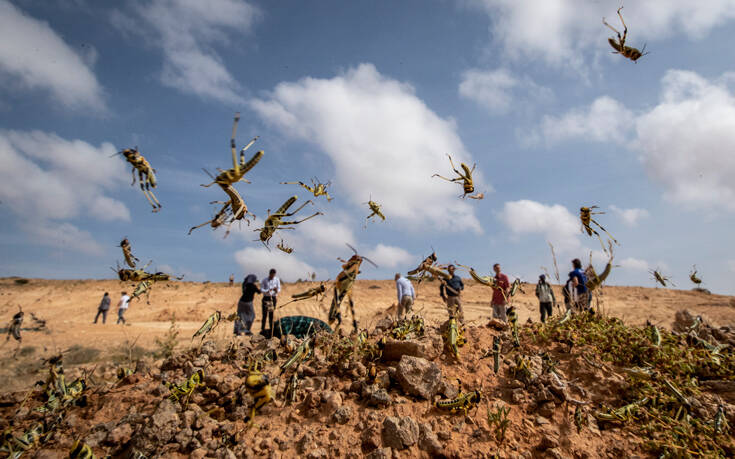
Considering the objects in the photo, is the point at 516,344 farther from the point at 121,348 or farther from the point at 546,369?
the point at 121,348

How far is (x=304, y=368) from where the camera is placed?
171 inches

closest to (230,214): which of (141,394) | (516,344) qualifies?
(141,394)

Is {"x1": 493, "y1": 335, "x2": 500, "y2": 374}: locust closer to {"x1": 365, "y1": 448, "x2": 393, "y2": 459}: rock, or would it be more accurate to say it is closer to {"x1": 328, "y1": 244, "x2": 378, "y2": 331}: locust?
{"x1": 365, "y1": 448, "x2": 393, "y2": 459}: rock

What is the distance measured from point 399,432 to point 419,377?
0.69m

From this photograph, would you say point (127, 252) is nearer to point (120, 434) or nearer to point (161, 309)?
point (120, 434)

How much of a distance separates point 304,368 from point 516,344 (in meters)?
2.76

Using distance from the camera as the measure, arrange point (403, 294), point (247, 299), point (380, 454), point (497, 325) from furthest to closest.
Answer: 1. point (247, 299)
2. point (403, 294)
3. point (497, 325)
4. point (380, 454)

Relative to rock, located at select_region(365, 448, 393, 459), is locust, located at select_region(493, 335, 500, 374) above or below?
above

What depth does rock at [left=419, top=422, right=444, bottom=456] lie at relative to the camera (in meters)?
3.28

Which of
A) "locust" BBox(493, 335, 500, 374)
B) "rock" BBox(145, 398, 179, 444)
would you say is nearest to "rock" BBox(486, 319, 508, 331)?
"locust" BBox(493, 335, 500, 374)

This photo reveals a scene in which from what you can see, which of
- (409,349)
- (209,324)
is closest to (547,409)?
(409,349)

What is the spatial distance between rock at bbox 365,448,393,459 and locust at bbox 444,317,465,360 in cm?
165

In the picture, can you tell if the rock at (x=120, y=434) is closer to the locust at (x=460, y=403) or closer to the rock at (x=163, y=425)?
the rock at (x=163, y=425)

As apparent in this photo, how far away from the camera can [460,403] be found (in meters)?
3.67
